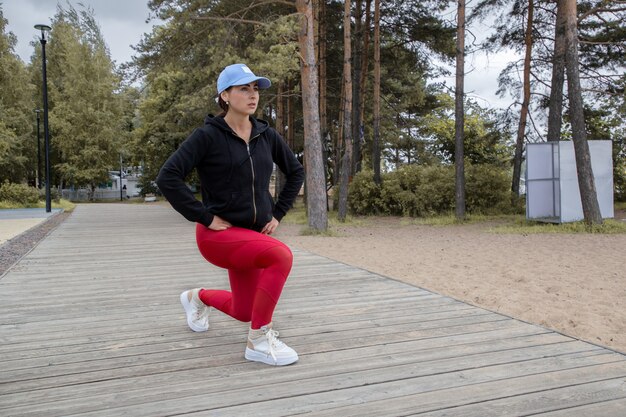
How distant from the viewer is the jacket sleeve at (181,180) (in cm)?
295

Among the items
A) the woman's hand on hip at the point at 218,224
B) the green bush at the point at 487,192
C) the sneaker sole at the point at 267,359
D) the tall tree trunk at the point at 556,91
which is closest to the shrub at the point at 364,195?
the green bush at the point at 487,192

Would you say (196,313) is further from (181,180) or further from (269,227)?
(181,180)

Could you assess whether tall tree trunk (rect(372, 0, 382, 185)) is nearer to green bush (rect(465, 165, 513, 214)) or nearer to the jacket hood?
green bush (rect(465, 165, 513, 214))

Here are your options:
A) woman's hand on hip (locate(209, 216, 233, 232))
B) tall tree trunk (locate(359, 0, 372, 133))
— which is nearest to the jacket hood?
woman's hand on hip (locate(209, 216, 233, 232))

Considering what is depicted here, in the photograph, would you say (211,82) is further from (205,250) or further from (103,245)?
(205,250)

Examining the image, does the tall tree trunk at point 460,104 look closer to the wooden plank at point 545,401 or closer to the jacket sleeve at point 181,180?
the wooden plank at point 545,401

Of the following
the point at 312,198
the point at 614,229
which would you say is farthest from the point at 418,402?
the point at 614,229

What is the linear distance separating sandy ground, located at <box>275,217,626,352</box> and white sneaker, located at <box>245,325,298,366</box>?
2025 mm

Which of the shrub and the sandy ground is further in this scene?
the shrub

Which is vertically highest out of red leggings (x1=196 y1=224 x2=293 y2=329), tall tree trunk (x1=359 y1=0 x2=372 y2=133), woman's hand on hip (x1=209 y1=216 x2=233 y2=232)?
tall tree trunk (x1=359 y1=0 x2=372 y2=133)

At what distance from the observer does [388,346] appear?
355 cm

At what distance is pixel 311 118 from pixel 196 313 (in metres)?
10.3

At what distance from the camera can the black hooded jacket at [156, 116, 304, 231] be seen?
2.96 metres

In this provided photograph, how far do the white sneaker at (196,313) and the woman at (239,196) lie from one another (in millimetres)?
730
